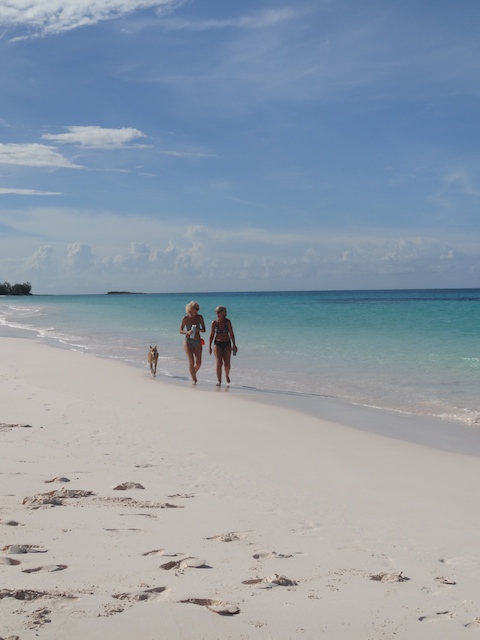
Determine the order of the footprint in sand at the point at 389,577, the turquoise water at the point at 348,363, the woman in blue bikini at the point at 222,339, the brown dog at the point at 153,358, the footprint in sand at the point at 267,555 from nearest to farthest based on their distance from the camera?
the footprint in sand at the point at 389,577, the footprint in sand at the point at 267,555, the turquoise water at the point at 348,363, the woman in blue bikini at the point at 222,339, the brown dog at the point at 153,358

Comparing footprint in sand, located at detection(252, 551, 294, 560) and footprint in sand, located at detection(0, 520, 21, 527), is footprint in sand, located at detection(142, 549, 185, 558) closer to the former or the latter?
footprint in sand, located at detection(252, 551, 294, 560)

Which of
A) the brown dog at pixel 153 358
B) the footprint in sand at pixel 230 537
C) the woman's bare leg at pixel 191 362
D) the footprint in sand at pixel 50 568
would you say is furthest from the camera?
the brown dog at pixel 153 358

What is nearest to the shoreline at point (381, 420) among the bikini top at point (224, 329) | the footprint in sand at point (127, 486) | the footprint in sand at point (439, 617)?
the bikini top at point (224, 329)

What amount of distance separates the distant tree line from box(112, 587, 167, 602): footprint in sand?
165754mm

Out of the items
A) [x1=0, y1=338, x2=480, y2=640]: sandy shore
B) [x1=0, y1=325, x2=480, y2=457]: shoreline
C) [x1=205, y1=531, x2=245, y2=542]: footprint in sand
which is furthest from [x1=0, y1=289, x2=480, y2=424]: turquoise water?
[x1=205, y1=531, x2=245, y2=542]: footprint in sand

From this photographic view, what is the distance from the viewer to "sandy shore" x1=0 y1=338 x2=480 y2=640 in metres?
2.92

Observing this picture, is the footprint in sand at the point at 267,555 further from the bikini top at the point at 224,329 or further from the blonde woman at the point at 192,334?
the bikini top at the point at 224,329

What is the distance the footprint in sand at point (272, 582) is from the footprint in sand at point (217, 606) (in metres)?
0.27

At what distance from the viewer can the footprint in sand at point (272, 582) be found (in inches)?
128

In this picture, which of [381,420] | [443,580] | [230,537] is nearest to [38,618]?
[230,537]

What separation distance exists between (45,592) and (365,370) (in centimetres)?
1237

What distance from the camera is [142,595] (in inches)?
121

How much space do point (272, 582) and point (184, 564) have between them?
0.50 meters

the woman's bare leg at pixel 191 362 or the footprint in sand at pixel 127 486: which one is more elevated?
the woman's bare leg at pixel 191 362
